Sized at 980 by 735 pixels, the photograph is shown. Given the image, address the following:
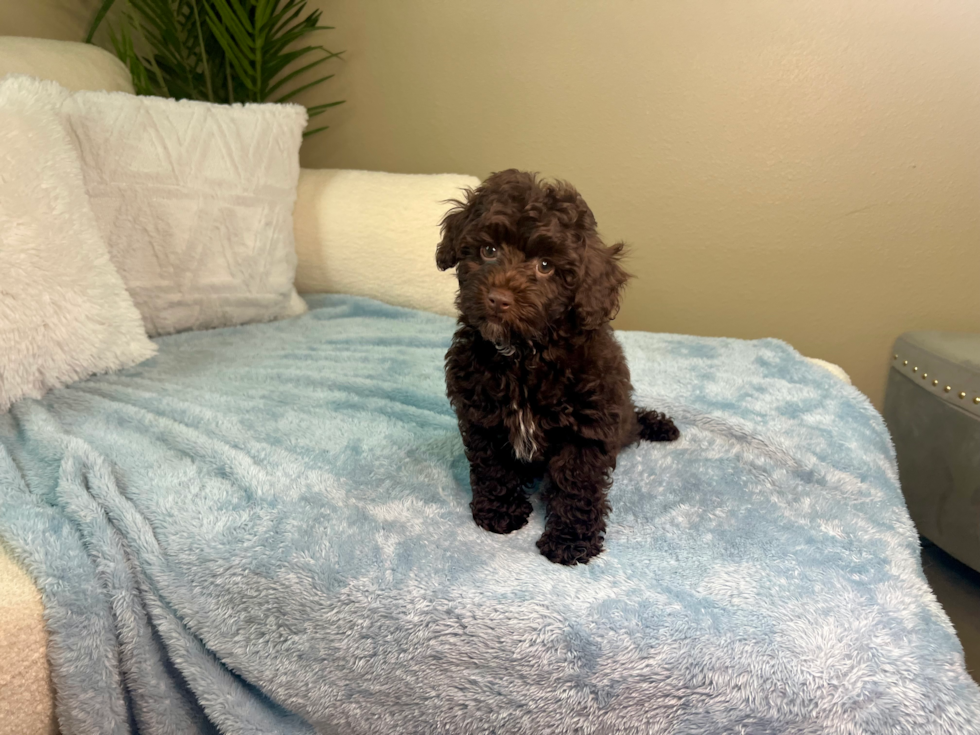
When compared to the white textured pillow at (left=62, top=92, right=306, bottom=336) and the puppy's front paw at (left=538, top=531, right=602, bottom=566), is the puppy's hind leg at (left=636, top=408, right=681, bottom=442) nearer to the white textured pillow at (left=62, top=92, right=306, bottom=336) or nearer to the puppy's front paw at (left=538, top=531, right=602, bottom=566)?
the puppy's front paw at (left=538, top=531, right=602, bottom=566)

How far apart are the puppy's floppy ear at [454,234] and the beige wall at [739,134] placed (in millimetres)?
1181

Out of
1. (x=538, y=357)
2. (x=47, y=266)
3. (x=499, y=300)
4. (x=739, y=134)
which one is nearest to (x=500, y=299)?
(x=499, y=300)

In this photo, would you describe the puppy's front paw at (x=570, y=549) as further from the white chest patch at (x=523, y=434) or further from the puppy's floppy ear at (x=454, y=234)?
the puppy's floppy ear at (x=454, y=234)

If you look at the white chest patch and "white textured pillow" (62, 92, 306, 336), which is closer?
the white chest patch

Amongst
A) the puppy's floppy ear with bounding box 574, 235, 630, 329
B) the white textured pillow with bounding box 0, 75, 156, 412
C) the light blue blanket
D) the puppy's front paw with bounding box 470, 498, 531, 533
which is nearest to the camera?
the light blue blanket

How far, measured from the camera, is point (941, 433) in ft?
5.88

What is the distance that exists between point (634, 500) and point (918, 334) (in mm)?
1317

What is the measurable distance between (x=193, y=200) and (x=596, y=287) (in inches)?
53.8

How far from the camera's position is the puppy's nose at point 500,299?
99cm

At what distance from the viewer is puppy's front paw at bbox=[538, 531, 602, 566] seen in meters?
1.08

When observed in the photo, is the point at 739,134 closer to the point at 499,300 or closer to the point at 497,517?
the point at 499,300

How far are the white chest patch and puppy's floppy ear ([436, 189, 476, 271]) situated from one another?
0.29 meters

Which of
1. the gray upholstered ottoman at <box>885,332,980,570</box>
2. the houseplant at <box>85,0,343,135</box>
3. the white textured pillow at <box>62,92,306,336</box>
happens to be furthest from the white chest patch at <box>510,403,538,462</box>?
the houseplant at <box>85,0,343,135</box>

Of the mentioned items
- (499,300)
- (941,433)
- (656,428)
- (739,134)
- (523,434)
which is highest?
(739,134)
